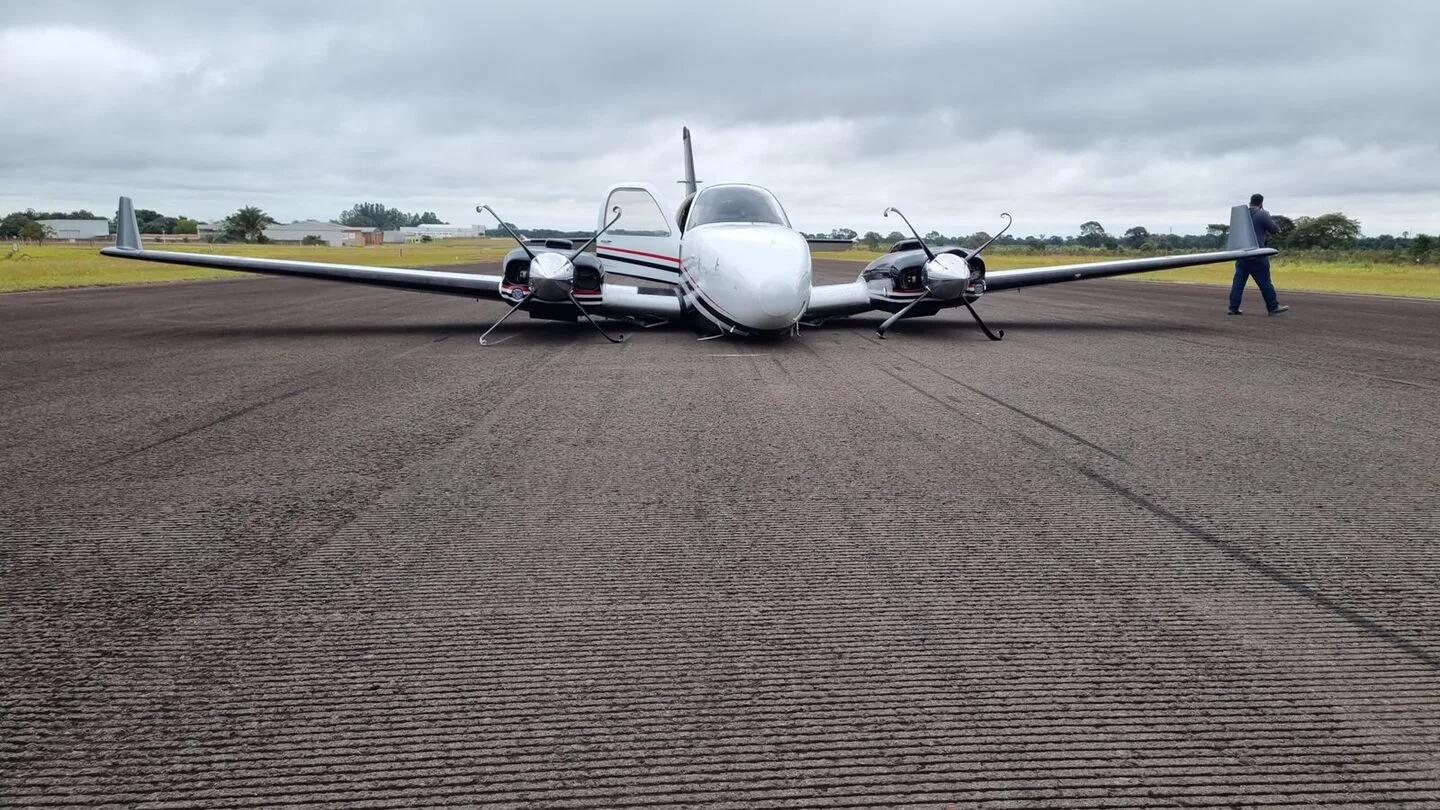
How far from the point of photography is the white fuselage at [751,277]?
11914 mm

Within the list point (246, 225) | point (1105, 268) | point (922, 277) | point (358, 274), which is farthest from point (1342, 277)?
point (246, 225)

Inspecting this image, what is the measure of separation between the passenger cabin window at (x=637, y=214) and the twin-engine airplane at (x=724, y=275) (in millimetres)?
191

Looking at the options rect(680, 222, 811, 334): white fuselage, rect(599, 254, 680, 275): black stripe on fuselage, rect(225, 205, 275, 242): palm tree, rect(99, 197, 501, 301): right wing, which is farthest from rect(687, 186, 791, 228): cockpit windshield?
rect(225, 205, 275, 242): palm tree

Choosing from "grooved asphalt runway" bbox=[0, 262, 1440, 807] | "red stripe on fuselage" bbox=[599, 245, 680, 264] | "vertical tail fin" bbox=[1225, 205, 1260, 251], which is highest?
"vertical tail fin" bbox=[1225, 205, 1260, 251]

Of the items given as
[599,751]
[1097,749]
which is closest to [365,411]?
[599,751]

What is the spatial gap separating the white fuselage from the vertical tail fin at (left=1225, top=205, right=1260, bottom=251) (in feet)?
31.7

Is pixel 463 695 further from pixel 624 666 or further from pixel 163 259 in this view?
pixel 163 259

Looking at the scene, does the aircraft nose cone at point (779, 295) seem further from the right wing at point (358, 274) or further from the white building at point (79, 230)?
the white building at point (79, 230)

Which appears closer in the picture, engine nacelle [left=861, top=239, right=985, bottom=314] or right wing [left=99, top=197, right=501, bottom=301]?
engine nacelle [left=861, top=239, right=985, bottom=314]

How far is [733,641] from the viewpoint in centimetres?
326

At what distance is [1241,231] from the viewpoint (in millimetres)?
17172

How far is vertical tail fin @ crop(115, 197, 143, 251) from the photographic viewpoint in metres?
15.4

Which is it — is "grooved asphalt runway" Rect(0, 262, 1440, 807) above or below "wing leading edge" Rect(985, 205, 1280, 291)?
below

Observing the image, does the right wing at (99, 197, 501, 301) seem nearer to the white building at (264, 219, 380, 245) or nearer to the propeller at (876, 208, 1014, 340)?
the propeller at (876, 208, 1014, 340)
